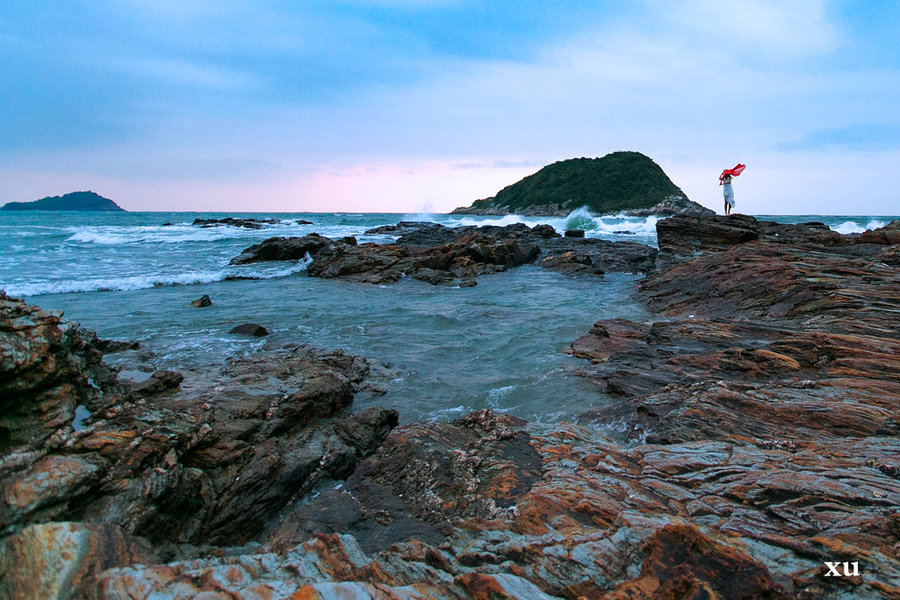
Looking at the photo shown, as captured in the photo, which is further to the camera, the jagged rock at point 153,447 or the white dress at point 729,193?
the white dress at point 729,193

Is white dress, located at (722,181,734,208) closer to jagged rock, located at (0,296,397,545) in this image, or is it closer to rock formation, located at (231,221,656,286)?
rock formation, located at (231,221,656,286)

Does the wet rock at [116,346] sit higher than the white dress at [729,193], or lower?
lower

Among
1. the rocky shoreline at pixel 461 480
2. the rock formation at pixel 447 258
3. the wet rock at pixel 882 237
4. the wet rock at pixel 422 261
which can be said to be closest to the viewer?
the rocky shoreline at pixel 461 480

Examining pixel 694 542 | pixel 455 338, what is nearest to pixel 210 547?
pixel 694 542

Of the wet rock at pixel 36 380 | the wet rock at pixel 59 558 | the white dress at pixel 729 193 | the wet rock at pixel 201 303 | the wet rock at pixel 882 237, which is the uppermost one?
the white dress at pixel 729 193

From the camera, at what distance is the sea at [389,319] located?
757 centimetres

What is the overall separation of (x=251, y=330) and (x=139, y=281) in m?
11.5

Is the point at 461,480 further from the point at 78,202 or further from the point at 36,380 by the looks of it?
the point at 78,202

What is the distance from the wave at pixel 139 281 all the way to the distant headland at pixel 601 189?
7361cm

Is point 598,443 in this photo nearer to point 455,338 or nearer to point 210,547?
point 210,547

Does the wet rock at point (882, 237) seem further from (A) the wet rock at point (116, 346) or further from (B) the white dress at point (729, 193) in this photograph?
(A) the wet rock at point (116, 346)

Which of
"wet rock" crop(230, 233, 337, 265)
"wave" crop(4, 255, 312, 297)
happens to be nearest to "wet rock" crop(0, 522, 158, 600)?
"wave" crop(4, 255, 312, 297)

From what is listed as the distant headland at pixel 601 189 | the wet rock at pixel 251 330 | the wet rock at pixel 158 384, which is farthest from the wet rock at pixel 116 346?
the distant headland at pixel 601 189

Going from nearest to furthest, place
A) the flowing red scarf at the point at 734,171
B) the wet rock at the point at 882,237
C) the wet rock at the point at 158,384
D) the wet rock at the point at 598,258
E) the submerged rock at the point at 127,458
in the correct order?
the submerged rock at the point at 127,458 < the wet rock at the point at 158,384 < the wet rock at the point at 882,237 < the flowing red scarf at the point at 734,171 < the wet rock at the point at 598,258
